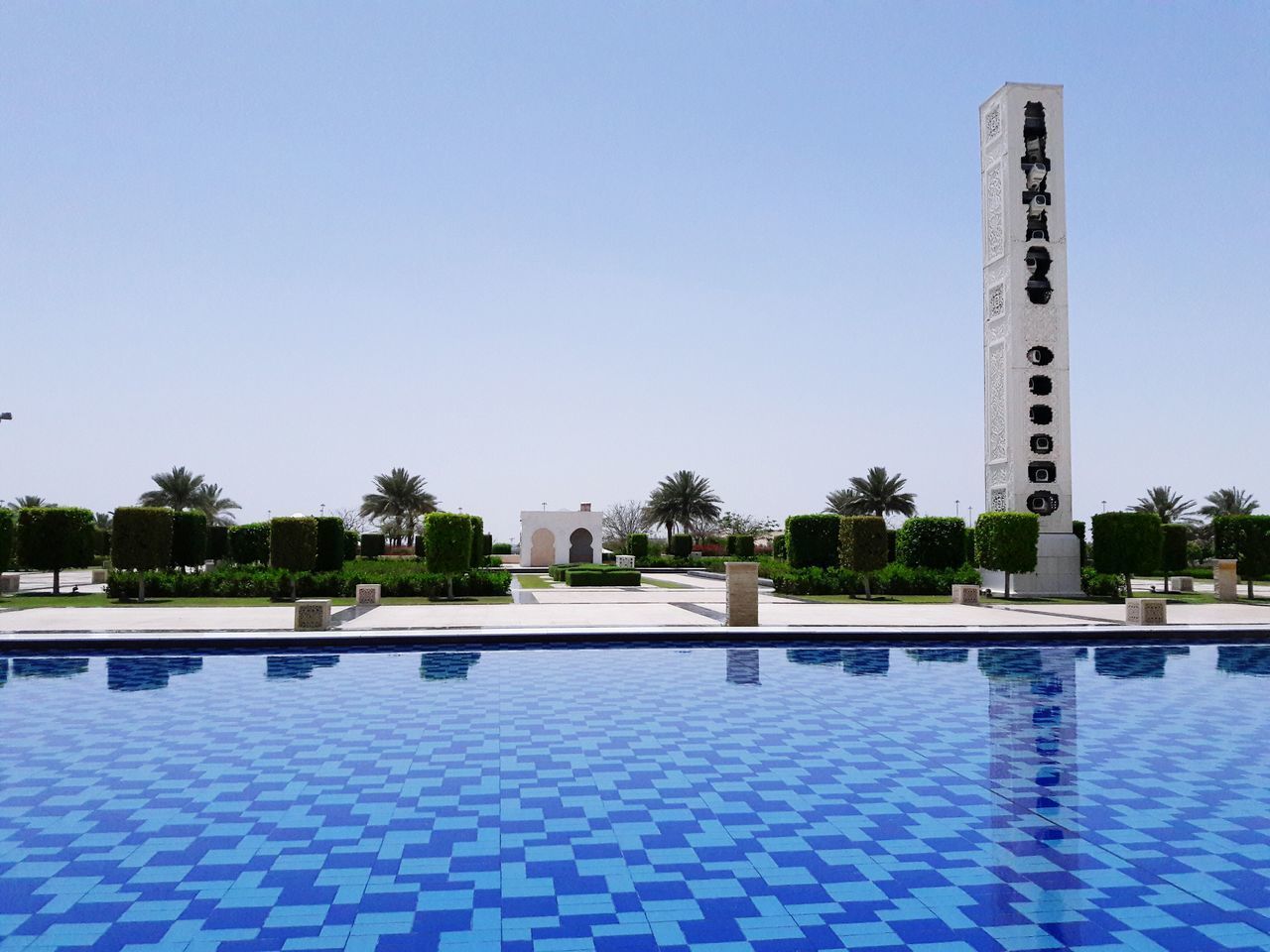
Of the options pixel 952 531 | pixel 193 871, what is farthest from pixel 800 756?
pixel 952 531

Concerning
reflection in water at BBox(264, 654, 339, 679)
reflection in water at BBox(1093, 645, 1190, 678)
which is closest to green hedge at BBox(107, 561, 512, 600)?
reflection in water at BBox(264, 654, 339, 679)

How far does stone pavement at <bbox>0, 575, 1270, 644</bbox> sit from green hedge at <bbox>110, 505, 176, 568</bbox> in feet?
9.47

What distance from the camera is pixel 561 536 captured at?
58125 millimetres

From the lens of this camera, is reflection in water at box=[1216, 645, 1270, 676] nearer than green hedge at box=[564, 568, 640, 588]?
Yes

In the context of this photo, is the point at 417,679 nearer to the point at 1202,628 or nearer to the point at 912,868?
the point at 912,868

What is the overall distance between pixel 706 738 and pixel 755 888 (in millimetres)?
4241

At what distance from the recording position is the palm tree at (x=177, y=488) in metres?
66.3

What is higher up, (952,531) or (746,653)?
(952,531)

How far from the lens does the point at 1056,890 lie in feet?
19.2

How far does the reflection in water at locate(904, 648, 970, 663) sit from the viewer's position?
1631cm

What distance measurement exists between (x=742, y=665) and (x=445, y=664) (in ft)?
15.1

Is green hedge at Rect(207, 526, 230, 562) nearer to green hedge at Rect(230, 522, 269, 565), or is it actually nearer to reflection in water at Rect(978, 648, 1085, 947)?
green hedge at Rect(230, 522, 269, 565)

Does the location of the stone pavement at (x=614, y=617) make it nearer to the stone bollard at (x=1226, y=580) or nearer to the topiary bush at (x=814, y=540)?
the stone bollard at (x=1226, y=580)

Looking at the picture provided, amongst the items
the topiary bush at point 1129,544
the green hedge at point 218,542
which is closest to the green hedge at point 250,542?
the green hedge at point 218,542
